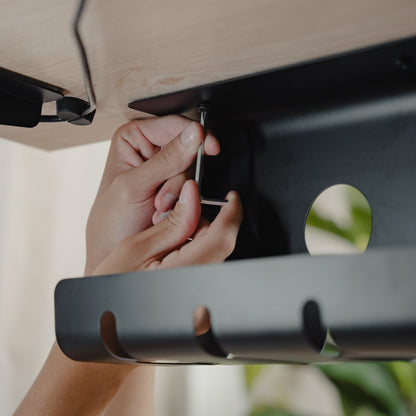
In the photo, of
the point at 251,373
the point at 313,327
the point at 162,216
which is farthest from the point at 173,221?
the point at 251,373

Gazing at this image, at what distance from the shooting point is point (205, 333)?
43cm

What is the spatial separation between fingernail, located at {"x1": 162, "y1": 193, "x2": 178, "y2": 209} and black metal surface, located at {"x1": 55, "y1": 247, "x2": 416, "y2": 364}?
289mm

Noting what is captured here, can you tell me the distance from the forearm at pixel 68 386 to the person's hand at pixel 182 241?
7.9 inches

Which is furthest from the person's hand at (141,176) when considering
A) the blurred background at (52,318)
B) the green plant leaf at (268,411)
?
the green plant leaf at (268,411)

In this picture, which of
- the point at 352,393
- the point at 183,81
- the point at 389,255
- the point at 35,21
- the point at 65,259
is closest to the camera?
the point at 389,255

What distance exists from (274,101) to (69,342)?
0.35 meters

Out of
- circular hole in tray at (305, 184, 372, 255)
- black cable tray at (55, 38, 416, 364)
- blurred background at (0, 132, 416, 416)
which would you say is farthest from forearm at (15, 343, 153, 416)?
circular hole in tray at (305, 184, 372, 255)

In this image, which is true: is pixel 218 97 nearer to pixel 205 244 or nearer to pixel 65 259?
pixel 205 244

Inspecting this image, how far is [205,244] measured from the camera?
0.67m

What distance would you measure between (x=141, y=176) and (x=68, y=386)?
12.2 inches

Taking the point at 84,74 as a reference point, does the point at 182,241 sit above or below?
below

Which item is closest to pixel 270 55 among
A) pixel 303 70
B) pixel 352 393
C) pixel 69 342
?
pixel 303 70

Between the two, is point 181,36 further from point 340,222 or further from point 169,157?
point 340,222

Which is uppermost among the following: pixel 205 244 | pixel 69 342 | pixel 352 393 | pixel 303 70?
pixel 303 70
